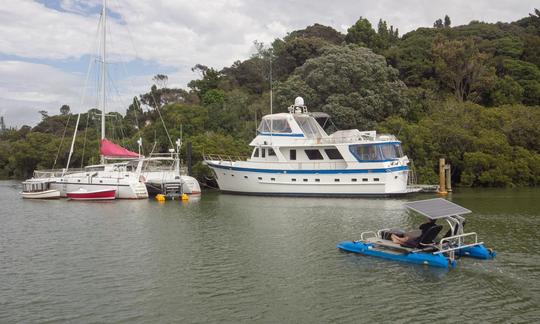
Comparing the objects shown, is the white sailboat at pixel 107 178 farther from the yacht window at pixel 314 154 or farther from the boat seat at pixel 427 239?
the boat seat at pixel 427 239

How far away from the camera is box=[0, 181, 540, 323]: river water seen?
11.1 m

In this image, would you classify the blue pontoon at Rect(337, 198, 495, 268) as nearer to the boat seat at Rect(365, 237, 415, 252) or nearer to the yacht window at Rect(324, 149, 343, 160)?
the boat seat at Rect(365, 237, 415, 252)

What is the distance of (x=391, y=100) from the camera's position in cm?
4716

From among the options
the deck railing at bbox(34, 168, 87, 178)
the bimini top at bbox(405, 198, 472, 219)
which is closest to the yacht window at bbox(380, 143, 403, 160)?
the bimini top at bbox(405, 198, 472, 219)

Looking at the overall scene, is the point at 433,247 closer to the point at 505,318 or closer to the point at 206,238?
the point at 505,318

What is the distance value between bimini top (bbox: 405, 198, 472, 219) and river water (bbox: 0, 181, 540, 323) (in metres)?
1.70

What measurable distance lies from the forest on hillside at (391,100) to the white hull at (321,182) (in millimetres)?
7706

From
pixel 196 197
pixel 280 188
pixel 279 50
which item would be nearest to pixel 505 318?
pixel 280 188

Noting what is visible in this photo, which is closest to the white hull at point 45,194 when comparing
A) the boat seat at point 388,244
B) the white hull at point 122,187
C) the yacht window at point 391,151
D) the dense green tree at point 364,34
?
the white hull at point 122,187

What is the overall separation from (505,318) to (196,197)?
2724 cm

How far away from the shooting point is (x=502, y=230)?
1980 cm

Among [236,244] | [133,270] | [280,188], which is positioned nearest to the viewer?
[133,270]

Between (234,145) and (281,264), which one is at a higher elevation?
(234,145)

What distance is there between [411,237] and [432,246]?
2.72 ft
